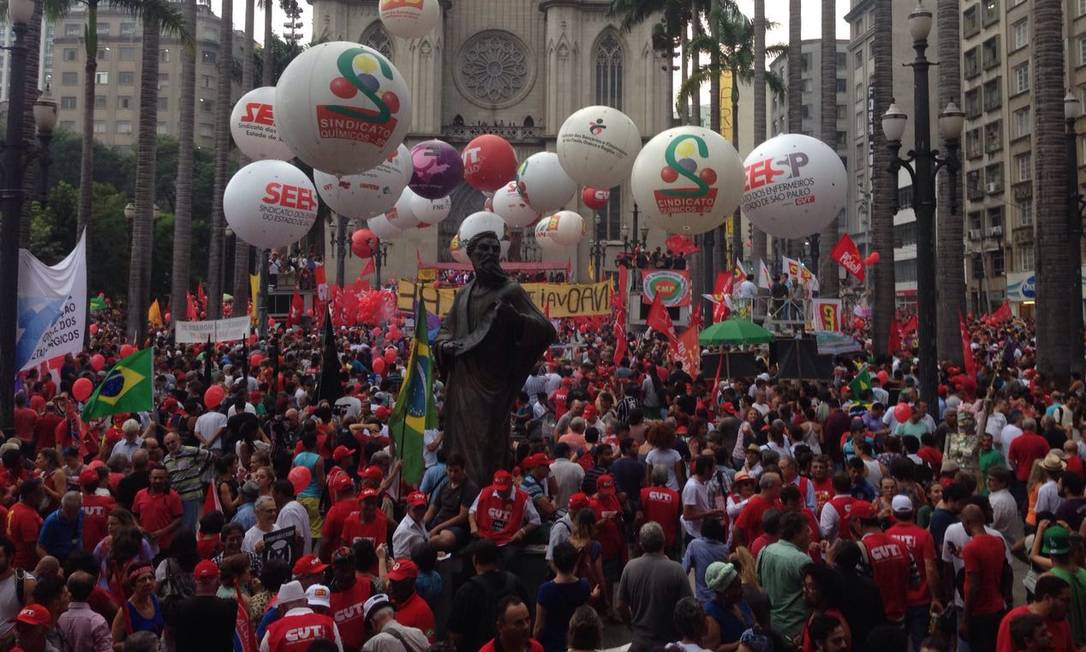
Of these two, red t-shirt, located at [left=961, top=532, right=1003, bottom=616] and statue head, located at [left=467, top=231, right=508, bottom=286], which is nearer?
red t-shirt, located at [left=961, top=532, right=1003, bottom=616]

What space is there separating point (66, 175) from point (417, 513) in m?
79.2

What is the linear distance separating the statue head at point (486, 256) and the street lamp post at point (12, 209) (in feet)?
21.4

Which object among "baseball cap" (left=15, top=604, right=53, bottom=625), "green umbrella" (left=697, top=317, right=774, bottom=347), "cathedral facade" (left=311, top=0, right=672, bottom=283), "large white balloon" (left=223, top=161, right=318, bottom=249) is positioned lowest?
"baseball cap" (left=15, top=604, right=53, bottom=625)

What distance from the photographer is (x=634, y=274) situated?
114ft

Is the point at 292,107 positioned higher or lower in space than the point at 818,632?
higher

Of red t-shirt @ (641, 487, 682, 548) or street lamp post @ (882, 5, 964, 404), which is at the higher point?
street lamp post @ (882, 5, 964, 404)

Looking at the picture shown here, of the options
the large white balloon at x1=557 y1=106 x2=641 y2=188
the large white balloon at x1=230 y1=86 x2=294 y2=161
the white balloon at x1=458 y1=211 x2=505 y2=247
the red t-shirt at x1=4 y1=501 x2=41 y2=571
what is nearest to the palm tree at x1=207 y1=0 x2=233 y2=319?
the white balloon at x1=458 y1=211 x2=505 y2=247

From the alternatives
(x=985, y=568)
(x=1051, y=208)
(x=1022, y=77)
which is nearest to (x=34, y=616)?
(x=985, y=568)

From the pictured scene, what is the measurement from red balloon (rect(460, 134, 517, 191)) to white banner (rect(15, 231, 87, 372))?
10.7m

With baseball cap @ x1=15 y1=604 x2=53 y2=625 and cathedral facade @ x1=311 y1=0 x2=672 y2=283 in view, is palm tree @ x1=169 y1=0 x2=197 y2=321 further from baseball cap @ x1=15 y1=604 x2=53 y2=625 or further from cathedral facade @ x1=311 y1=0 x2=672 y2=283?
cathedral facade @ x1=311 y1=0 x2=672 y2=283

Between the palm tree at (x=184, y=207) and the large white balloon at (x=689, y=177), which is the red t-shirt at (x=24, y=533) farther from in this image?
the palm tree at (x=184, y=207)

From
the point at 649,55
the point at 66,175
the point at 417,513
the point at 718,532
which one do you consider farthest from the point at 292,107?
the point at 66,175

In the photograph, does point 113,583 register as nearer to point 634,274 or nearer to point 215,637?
point 215,637

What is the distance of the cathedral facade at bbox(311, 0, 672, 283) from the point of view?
2461 inches
